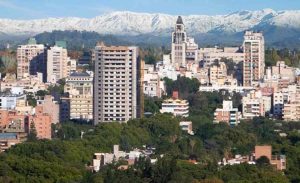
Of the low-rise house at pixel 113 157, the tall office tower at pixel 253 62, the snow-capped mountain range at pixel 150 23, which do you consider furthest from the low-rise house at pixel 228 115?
the snow-capped mountain range at pixel 150 23

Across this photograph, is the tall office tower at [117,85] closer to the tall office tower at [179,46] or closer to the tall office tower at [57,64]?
the tall office tower at [57,64]

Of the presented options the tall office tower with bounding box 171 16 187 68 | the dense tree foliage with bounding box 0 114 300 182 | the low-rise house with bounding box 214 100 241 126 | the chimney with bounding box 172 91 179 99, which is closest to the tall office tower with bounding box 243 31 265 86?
the tall office tower with bounding box 171 16 187 68

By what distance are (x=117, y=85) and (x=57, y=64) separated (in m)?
11.8

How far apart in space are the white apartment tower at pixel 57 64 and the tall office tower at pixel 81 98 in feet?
20.6

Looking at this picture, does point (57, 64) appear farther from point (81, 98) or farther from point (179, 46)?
point (81, 98)

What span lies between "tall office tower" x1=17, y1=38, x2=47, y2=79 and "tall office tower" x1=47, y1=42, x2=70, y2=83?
41 centimetres

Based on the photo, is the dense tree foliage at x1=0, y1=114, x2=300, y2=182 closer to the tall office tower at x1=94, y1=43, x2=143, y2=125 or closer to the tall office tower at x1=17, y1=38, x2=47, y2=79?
the tall office tower at x1=94, y1=43, x2=143, y2=125

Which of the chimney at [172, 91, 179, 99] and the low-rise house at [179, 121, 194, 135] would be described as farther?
the chimney at [172, 91, 179, 99]

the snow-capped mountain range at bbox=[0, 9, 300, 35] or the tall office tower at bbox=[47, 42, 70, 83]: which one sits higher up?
the snow-capped mountain range at bbox=[0, 9, 300, 35]

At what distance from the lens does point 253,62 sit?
44.6 m

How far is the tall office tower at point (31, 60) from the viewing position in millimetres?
46375

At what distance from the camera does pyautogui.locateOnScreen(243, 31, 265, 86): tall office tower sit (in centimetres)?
4409

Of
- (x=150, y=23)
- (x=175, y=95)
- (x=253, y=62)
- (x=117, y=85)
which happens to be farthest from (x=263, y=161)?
(x=150, y=23)

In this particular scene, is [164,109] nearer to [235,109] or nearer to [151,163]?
[235,109]
